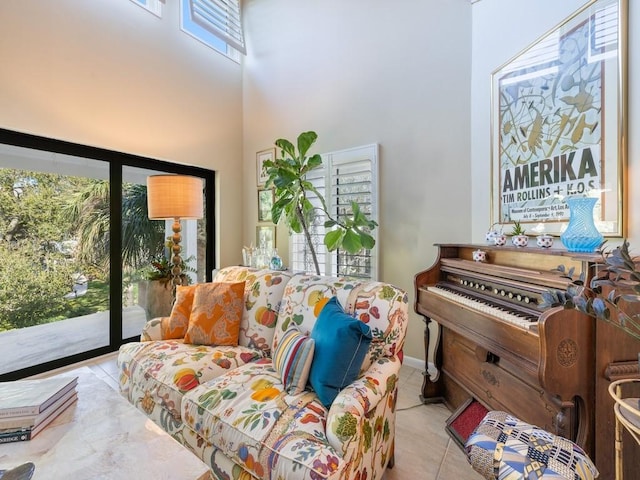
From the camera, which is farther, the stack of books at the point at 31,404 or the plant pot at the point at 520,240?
the plant pot at the point at 520,240

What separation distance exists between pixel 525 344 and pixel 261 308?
1.47 metres

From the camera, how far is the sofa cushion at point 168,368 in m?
1.51

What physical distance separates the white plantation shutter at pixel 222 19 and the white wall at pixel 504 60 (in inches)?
114

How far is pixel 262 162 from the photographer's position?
3906mm

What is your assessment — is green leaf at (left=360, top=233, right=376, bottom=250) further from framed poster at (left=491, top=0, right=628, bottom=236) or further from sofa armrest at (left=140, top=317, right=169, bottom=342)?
sofa armrest at (left=140, top=317, right=169, bottom=342)

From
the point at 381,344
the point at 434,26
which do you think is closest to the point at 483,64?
the point at 434,26

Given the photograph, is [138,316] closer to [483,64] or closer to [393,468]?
[393,468]

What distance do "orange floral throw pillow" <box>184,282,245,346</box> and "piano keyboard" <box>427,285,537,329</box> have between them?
4.41 feet

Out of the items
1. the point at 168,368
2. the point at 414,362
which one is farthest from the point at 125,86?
the point at 414,362

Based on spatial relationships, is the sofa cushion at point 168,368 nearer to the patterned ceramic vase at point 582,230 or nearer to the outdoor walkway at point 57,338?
the outdoor walkway at point 57,338

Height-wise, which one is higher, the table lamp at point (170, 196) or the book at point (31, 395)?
the table lamp at point (170, 196)

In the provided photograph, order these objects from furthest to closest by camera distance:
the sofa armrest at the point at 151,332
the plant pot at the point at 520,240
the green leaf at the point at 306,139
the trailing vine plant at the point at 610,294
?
the green leaf at the point at 306,139 < the sofa armrest at the point at 151,332 < the plant pot at the point at 520,240 < the trailing vine plant at the point at 610,294

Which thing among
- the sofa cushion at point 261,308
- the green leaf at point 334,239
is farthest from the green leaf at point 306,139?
the sofa cushion at point 261,308

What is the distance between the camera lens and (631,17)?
51.9 inches
